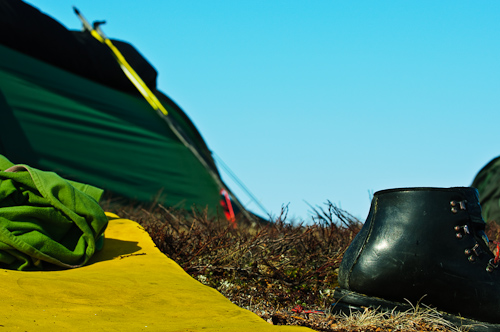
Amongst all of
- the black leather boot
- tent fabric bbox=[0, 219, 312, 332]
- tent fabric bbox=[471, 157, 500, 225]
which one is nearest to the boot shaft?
the black leather boot

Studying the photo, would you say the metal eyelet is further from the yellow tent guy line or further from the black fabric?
the yellow tent guy line

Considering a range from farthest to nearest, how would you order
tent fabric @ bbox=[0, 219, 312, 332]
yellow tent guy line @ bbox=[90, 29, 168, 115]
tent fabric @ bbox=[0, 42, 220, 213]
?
1. yellow tent guy line @ bbox=[90, 29, 168, 115]
2. tent fabric @ bbox=[0, 42, 220, 213]
3. tent fabric @ bbox=[0, 219, 312, 332]

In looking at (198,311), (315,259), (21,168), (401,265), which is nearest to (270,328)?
(198,311)

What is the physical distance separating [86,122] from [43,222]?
2865 millimetres

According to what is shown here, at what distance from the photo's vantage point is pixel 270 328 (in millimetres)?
1363

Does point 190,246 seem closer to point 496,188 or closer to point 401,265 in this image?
point 401,265

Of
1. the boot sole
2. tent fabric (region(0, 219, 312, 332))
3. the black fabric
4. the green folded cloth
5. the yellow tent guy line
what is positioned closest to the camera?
tent fabric (region(0, 219, 312, 332))

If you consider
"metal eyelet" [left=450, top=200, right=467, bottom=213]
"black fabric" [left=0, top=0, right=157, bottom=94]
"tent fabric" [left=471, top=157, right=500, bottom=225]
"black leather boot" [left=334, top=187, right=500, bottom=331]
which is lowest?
"black leather boot" [left=334, top=187, right=500, bottom=331]

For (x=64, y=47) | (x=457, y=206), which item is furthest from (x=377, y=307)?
(x=64, y=47)

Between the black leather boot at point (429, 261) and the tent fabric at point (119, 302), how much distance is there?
452mm

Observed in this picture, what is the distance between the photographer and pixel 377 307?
1.72 m

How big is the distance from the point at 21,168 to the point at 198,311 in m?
1.03

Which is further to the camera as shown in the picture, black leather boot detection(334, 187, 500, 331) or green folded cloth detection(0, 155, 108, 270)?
green folded cloth detection(0, 155, 108, 270)

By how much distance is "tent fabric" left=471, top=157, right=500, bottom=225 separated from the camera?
5.52m
